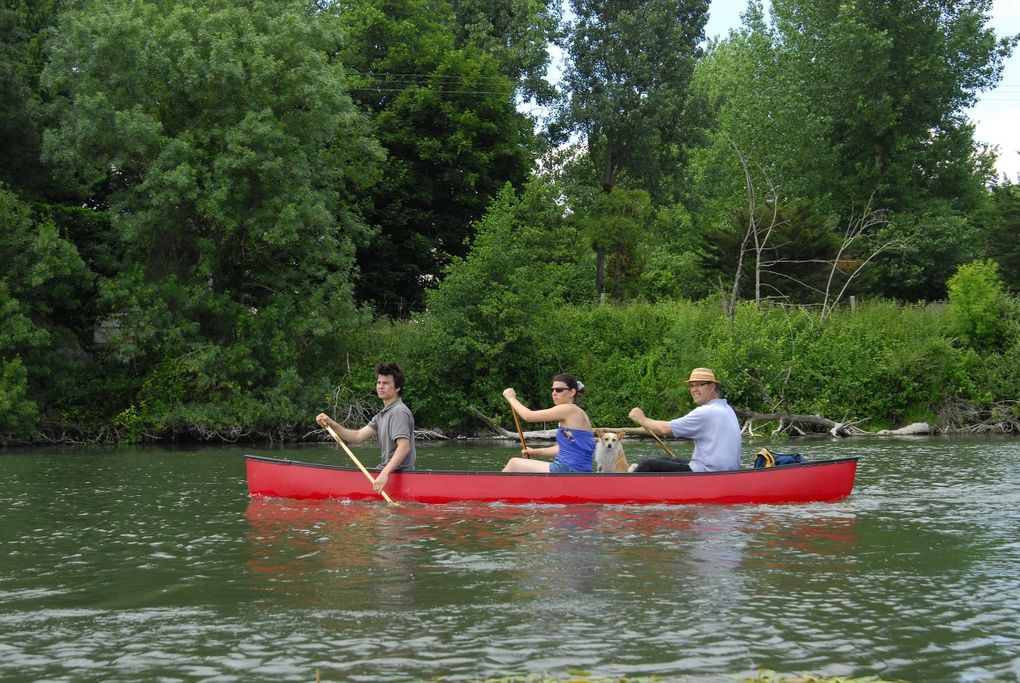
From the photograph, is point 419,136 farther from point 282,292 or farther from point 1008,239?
point 1008,239

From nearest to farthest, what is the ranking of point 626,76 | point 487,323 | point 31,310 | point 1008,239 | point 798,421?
point 798,421 → point 31,310 → point 487,323 → point 1008,239 → point 626,76

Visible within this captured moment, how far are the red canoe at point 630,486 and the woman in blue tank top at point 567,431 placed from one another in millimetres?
380

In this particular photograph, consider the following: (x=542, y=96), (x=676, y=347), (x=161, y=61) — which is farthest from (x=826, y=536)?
(x=542, y=96)

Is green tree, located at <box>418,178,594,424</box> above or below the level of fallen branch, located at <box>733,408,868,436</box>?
above

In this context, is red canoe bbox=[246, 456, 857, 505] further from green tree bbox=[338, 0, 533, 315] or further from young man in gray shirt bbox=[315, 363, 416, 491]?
green tree bbox=[338, 0, 533, 315]

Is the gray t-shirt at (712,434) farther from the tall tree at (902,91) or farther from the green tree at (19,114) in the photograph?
the tall tree at (902,91)

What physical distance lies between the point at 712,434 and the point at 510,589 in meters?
5.50

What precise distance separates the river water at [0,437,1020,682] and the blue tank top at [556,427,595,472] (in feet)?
2.31

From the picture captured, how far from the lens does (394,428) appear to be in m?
14.5

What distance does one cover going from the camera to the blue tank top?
1467 centimetres

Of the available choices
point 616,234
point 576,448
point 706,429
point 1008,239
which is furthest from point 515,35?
point 706,429

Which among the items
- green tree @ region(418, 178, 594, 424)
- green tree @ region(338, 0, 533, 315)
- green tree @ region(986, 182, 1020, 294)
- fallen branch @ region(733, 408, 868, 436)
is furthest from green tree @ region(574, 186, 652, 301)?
fallen branch @ region(733, 408, 868, 436)

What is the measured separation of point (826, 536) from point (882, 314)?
2024cm

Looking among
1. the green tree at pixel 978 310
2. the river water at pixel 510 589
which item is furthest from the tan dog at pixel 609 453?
the green tree at pixel 978 310
